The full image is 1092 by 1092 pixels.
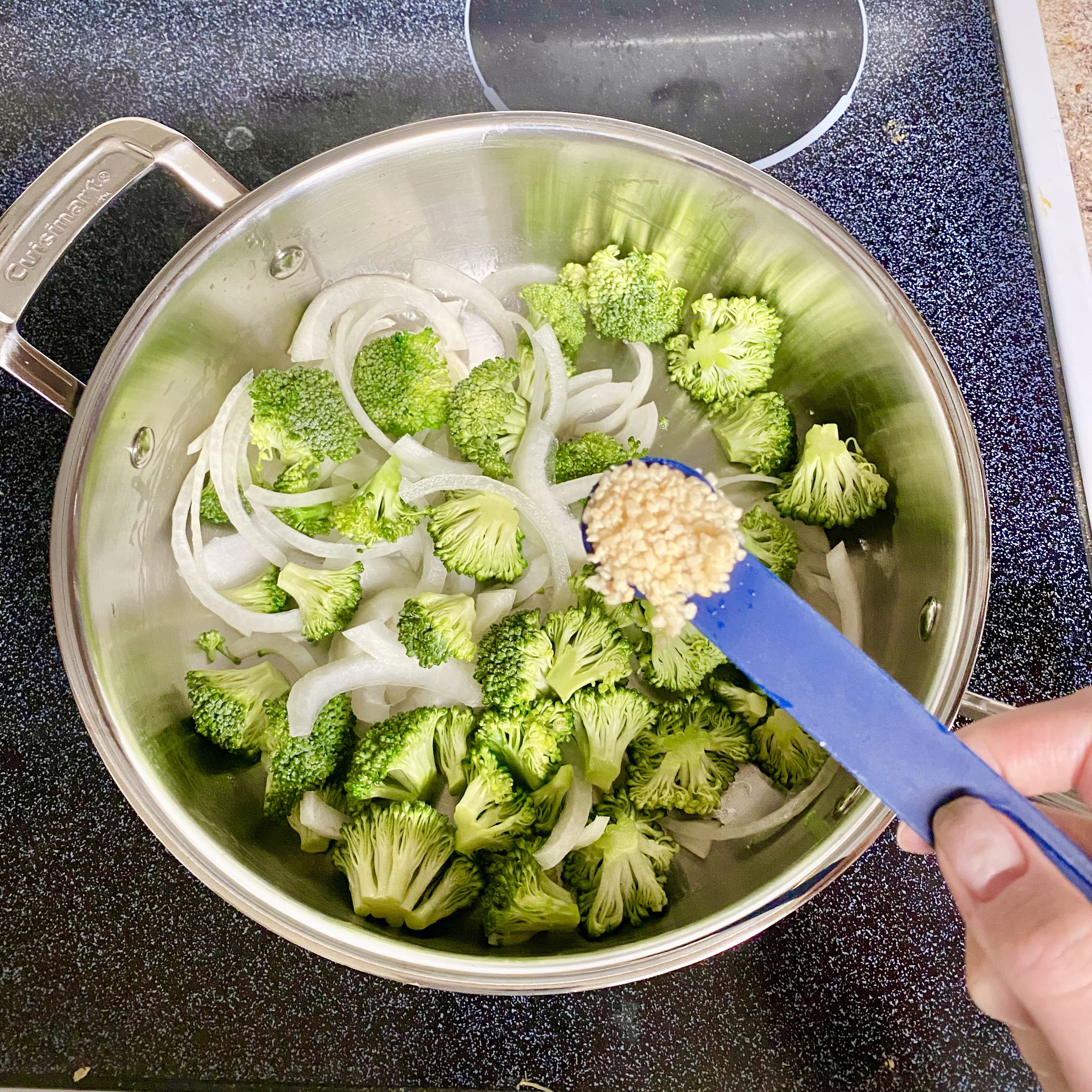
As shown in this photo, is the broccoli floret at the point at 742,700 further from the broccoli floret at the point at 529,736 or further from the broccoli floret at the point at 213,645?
the broccoli floret at the point at 213,645

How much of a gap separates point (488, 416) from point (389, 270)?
1.26 ft

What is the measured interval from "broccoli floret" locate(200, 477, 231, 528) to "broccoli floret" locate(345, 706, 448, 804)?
1.47 feet

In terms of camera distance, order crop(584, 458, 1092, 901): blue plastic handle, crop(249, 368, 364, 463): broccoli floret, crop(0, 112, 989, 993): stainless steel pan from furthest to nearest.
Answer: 1. crop(249, 368, 364, 463): broccoli floret
2. crop(0, 112, 989, 993): stainless steel pan
3. crop(584, 458, 1092, 901): blue plastic handle

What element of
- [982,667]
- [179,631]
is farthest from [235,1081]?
[982,667]

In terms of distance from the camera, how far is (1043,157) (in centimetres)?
152

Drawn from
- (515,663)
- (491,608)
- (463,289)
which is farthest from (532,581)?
(463,289)

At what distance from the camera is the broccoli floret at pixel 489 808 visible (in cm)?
119

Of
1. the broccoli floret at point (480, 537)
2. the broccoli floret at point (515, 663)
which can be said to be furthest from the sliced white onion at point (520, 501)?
the broccoli floret at point (515, 663)

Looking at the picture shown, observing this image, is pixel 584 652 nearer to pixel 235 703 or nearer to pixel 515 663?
pixel 515 663

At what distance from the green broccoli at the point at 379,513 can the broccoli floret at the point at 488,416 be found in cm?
12

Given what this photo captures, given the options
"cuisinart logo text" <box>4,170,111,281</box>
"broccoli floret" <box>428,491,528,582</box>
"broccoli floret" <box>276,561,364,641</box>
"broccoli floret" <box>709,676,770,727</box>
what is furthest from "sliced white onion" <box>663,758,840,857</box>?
"cuisinart logo text" <box>4,170,111,281</box>

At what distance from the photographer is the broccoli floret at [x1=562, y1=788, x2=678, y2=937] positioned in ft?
3.83

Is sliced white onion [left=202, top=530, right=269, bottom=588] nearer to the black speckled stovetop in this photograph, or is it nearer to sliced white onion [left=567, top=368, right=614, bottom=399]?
the black speckled stovetop

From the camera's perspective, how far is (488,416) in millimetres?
1312
